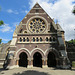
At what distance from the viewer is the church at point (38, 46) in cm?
1419

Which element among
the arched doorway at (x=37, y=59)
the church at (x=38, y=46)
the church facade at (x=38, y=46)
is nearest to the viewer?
the church at (x=38, y=46)

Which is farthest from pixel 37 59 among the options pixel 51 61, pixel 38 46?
pixel 38 46

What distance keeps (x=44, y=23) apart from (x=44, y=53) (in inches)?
420

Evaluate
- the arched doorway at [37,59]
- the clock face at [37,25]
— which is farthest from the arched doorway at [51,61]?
the clock face at [37,25]

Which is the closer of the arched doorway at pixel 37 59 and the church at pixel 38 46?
the church at pixel 38 46

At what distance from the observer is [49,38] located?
16.5 m

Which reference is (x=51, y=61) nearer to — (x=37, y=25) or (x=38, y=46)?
(x=38, y=46)

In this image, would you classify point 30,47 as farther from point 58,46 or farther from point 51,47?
point 58,46

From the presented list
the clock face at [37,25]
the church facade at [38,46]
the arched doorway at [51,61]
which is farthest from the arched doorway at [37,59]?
the clock face at [37,25]

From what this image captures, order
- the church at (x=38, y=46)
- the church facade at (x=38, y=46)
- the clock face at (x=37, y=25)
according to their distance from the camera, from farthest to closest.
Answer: the clock face at (x=37, y=25), the church facade at (x=38, y=46), the church at (x=38, y=46)

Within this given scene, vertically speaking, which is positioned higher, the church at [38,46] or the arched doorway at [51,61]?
the church at [38,46]

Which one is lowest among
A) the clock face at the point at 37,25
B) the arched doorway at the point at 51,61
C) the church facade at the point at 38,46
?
the arched doorway at the point at 51,61

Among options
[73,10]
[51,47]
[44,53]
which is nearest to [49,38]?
[51,47]

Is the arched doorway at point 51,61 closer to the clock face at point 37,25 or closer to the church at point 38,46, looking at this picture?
the church at point 38,46
